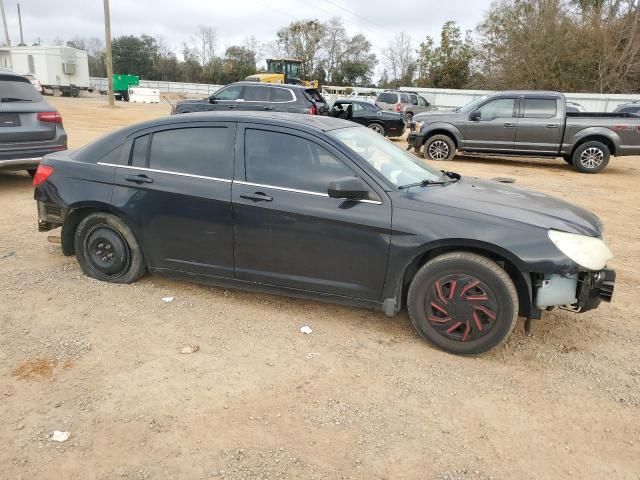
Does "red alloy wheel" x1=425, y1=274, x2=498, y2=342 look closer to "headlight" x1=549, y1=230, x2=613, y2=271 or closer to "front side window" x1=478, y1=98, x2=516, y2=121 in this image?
"headlight" x1=549, y1=230, x2=613, y2=271

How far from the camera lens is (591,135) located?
11.8 meters

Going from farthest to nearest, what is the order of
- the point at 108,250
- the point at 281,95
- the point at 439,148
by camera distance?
the point at 281,95 < the point at 439,148 < the point at 108,250

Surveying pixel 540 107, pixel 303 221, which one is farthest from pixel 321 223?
pixel 540 107

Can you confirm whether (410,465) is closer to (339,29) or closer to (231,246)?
(231,246)

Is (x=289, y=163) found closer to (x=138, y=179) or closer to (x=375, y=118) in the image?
(x=138, y=179)

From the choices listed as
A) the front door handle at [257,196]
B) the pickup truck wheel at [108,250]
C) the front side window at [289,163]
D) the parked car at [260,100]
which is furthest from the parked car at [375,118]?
the front door handle at [257,196]

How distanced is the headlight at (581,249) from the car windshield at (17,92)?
7.33 meters

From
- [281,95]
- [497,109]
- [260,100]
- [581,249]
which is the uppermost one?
[281,95]

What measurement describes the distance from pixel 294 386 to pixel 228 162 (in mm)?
1824

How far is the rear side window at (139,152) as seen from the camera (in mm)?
4168

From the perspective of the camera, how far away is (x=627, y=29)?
3300 centimetres

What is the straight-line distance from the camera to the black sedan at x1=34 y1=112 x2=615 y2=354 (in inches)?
128

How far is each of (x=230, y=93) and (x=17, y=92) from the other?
800 cm

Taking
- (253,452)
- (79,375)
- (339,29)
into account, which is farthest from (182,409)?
(339,29)
